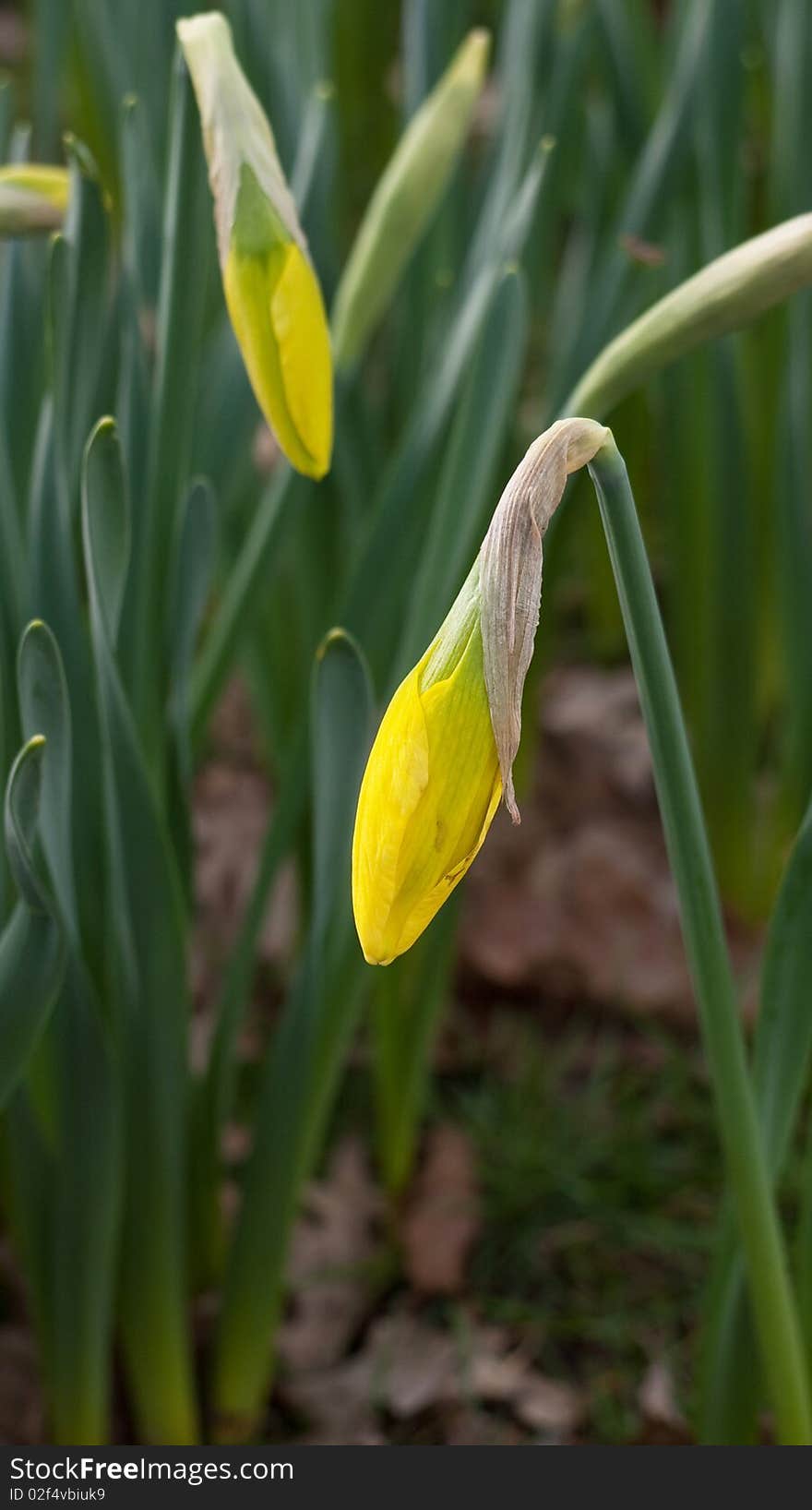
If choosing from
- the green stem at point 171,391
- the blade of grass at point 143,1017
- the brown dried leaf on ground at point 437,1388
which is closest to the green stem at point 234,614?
the green stem at point 171,391

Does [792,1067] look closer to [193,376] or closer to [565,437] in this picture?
[565,437]

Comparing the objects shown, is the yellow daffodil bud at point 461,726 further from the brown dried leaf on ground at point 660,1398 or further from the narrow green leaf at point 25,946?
the brown dried leaf on ground at point 660,1398

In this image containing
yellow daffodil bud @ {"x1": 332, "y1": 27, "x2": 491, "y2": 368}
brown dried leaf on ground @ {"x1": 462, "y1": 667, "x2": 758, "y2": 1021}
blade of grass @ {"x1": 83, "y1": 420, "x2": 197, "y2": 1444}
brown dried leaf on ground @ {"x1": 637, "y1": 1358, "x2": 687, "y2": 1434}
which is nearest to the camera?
blade of grass @ {"x1": 83, "y1": 420, "x2": 197, "y2": 1444}

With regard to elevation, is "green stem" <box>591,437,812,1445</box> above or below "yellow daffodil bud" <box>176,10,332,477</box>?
below

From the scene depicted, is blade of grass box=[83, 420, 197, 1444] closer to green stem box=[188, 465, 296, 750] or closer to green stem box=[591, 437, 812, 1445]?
green stem box=[188, 465, 296, 750]

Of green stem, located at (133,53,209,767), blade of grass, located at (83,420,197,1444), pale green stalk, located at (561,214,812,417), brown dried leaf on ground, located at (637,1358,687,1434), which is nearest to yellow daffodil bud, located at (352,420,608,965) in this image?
pale green stalk, located at (561,214,812,417)

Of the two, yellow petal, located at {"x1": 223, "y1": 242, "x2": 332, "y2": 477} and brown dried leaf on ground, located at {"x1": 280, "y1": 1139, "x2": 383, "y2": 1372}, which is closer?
yellow petal, located at {"x1": 223, "y1": 242, "x2": 332, "y2": 477}

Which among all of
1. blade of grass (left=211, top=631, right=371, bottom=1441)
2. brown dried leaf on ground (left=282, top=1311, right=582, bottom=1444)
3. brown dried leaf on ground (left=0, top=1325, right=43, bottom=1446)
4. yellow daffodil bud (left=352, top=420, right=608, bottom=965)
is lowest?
brown dried leaf on ground (left=282, top=1311, right=582, bottom=1444)

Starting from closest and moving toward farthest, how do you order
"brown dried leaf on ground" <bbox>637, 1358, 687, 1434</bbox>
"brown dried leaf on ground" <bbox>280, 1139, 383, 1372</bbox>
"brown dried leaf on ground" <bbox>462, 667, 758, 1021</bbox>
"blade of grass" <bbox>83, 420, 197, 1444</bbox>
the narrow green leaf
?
1. the narrow green leaf
2. "blade of grass" <bbox>83, 420, 197, 1444</bbox>
3. "brown dried leaf on ground" <bbox>637, 1358, 687, 1434</bbox>
4. "brown dried leaf on ground" <bbox>280, 1139, 383, 1372</bbox>
5. "brown dried leaf on ground" <bbox>462, 667, 758, 1021</bbox>
